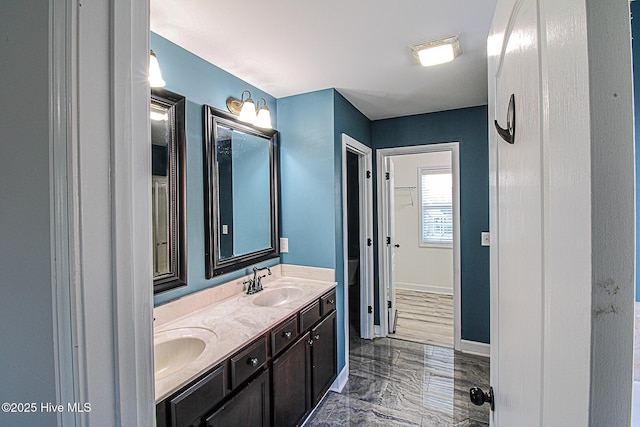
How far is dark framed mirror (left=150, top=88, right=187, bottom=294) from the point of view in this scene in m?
1.56

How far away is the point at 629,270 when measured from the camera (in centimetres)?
27

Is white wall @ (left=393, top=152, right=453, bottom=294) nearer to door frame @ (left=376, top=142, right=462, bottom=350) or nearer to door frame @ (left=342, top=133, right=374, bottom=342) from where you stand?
door frame @ (left=376, top=142, right=462, bottom=350)

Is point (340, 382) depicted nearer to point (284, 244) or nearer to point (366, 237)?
point (284, 244)

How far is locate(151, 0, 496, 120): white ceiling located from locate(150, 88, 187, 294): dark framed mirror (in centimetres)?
41

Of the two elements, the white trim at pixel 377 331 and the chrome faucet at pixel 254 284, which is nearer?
the chrome faucet at pixel 254 284

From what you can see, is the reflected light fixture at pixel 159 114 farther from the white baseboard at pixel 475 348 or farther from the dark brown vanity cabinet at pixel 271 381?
the white baseboard at pixel 475 348

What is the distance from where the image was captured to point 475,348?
2.98m

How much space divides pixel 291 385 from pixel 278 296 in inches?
24.6

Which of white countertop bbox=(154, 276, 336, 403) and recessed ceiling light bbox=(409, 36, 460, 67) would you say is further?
recessed ceiling light bbox=(409, 36, 460, 67)

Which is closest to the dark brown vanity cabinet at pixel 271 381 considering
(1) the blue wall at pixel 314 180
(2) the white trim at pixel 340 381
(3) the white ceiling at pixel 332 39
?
(2) the white trim at pixel 340 381

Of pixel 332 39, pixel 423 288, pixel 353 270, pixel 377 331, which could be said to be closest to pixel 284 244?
pixel 353 270

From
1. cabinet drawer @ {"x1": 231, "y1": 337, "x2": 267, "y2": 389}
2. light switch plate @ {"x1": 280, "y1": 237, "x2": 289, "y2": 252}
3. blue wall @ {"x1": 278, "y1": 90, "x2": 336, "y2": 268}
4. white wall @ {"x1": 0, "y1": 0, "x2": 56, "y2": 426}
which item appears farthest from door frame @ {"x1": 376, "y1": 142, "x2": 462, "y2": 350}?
white wall @ {"x1": 0, "y1": 0, "x2": 56, "y2": 426}

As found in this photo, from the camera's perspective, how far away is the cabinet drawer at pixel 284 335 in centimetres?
161

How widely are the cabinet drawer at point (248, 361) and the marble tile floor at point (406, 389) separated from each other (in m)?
0.90
